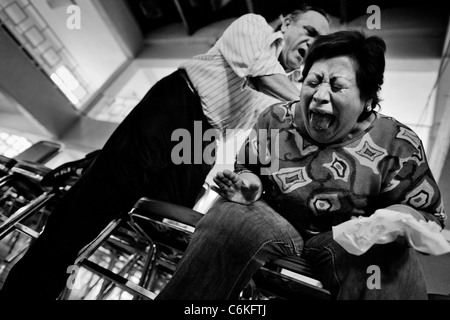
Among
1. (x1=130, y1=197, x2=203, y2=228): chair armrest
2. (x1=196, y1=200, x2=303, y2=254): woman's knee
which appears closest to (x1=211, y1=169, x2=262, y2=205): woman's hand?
(x1=196, y1=200, x2=303, y2=254): woman's knee

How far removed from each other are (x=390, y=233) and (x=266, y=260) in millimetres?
293

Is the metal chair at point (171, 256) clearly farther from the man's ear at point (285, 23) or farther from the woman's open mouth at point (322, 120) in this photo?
the man's ear at point (285, 23)

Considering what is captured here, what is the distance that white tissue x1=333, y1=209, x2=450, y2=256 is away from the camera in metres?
0.54

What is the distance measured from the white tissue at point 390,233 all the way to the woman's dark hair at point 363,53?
38 cm

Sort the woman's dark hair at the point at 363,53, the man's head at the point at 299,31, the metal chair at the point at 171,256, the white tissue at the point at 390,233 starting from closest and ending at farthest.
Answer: the white tissue at the point at 390,233 → the metal chair at the point at 171,256 → the woman's dark hair at the point at 363,53 → the man's head at the point at 299,31

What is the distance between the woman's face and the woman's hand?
24 centimetres

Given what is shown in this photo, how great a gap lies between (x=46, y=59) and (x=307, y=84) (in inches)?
125

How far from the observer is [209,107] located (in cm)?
113

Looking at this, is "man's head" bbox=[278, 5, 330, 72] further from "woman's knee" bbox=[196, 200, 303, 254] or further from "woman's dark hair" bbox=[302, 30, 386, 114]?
"woman's knee" bbox=[196, 200, 303, 254]

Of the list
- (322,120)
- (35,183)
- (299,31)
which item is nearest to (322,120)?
(322,120)

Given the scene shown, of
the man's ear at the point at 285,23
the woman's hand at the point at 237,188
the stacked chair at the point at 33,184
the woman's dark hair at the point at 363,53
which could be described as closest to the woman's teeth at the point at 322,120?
the woman's dark hair at the point at 363,53

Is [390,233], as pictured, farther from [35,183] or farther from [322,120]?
[35,183]

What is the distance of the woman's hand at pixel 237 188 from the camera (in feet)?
2.66
